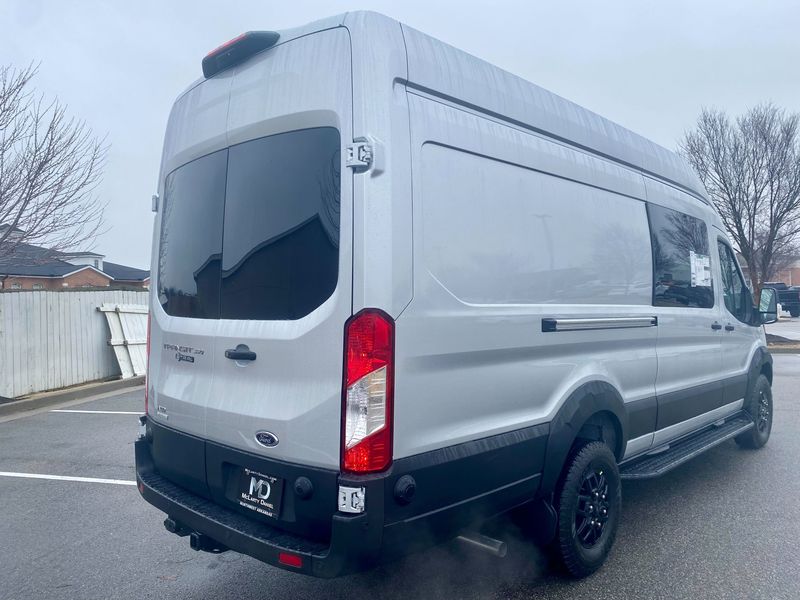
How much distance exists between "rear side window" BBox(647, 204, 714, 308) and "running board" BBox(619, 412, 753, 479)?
3.48 feet

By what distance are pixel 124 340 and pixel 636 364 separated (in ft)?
32.3

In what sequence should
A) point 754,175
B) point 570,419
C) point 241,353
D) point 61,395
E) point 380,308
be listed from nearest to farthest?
point 380,308
point 241,353
point 570,419
point 61,395
point 754,175

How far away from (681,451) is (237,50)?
4.02 m

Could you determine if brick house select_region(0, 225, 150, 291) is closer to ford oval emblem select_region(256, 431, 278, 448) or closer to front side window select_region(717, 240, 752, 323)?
front side window select_region(717, 240, 752, 323)

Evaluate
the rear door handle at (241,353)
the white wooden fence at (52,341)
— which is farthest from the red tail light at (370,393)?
the white wooden fence at (52,341)

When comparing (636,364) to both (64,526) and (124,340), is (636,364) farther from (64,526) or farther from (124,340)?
(124,340)

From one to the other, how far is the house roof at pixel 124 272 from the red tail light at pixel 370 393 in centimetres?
3447

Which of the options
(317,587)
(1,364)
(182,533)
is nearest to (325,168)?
(182,533)

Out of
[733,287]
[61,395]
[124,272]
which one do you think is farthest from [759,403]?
[124,272]

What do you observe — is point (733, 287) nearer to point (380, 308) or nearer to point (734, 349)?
point (734, 349)

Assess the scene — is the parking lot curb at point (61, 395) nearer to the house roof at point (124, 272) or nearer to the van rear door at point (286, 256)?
the van rear door at point (286, 256)

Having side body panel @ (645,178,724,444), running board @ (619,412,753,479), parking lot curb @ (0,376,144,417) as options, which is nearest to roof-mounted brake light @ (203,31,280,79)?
side body panel @ (645,178,724,444)

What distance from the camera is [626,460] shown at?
4090mm

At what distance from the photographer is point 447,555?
371 cm
